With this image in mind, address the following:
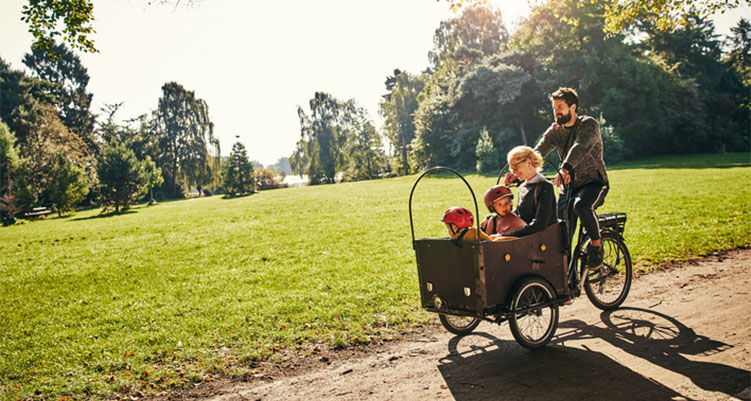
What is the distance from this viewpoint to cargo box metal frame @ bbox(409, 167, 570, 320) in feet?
14.1

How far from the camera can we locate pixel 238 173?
55.4 metres

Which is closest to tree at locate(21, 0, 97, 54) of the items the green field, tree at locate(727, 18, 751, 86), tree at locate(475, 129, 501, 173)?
the green field

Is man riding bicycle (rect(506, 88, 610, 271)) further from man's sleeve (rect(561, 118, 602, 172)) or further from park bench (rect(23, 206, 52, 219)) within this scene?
park bench (rect(23, 206, 52, 219))

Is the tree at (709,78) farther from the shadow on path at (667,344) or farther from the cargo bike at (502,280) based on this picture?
the cargo bike at (502,280)

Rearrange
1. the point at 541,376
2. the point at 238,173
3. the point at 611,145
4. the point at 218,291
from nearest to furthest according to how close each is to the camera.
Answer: the point at 541,376
the point at 218,291
the point at 611,145
the point at 238,173

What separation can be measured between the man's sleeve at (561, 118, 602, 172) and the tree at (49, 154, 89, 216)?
4133 cm

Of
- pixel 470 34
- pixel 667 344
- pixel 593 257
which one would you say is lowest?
pixel 667 344

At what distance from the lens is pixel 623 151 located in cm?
4544

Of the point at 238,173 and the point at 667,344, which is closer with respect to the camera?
the point at 667,344

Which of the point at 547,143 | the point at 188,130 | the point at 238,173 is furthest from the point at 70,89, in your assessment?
the point at 547,143

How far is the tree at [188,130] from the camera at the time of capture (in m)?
56.9

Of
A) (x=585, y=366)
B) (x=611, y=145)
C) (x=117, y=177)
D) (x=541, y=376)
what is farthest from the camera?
(x=611, y=145)

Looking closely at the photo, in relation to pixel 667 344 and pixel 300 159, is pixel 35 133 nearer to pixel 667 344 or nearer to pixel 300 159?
pixel 300 159

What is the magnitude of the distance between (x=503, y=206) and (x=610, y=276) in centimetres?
213
